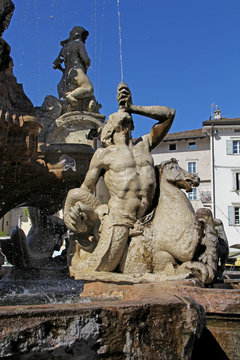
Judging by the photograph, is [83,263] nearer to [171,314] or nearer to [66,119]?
[171,314]

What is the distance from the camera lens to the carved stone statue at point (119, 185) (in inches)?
159

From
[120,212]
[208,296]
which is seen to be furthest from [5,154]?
[208,296]

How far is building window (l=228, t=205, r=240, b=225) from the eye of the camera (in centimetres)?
2948

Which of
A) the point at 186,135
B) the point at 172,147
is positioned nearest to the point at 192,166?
the point at 172,147

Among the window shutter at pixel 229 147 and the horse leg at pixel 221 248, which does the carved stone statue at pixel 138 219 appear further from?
the window shutter at pixel 229 147

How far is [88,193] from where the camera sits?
14.3 ft

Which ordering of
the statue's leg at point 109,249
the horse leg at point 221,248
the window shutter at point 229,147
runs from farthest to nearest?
the window shutter at point 229,147 → the horse leg at point 221,248 → the statue's leg at point 109,249

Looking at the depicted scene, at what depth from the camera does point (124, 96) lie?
4562 millimetres

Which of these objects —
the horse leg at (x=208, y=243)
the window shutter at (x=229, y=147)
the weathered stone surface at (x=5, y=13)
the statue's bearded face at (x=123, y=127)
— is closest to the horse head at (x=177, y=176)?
the horse leg at (x=208, y=243)

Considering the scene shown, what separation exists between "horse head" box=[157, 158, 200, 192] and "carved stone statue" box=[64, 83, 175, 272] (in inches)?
5.9

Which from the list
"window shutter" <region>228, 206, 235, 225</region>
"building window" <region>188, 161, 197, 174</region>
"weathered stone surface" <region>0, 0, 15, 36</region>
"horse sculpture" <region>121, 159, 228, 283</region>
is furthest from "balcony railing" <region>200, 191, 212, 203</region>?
"horse sculpture" <region>121, 159, 228, 283</region>

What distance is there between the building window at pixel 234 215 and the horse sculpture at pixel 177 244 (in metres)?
26.4

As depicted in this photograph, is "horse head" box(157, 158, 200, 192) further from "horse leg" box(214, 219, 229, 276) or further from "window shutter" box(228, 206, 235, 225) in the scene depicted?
"window shutter" box(228, 206, 235, 225)

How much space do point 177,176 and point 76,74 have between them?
5.23 m
